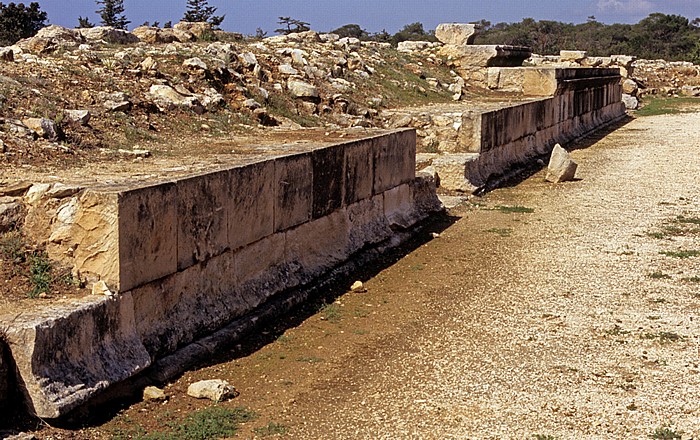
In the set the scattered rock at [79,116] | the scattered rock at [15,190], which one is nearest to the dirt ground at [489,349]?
the scattered rock at [15,190]

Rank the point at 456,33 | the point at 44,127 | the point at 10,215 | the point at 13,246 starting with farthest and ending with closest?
the point at 456,33 → the point at 44,127 → the point at 10,215 → the point at 13,246

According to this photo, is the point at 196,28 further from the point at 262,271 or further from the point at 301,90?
the point at 262,271

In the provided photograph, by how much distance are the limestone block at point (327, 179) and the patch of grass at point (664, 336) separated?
2983mm

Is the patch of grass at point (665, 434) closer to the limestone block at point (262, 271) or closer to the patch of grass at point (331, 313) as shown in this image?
the patch of grass at point (331, 313)

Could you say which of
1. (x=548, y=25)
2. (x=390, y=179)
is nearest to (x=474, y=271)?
(x=390, y=179)

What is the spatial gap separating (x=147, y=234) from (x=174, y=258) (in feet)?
1.21

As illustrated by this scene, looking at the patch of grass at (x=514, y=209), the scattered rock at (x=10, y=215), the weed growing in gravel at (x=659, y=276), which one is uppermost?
the scattered rock at (x=10, y=215)

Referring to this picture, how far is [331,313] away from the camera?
7027mm

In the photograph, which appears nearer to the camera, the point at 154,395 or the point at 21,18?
the point at 154,395

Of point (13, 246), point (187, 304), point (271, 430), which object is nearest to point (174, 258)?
point (187, 304)

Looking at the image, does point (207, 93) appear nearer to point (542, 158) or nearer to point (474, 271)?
point (474, 271)

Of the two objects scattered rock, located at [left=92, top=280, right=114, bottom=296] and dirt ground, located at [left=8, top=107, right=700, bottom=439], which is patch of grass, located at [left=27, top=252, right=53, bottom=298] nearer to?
scattered rock, located at [left=92, top=280, right=114, bottom=296]

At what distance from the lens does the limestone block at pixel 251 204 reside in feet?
21.1

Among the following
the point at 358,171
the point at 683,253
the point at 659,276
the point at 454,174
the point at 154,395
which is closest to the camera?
the point at 154,395
